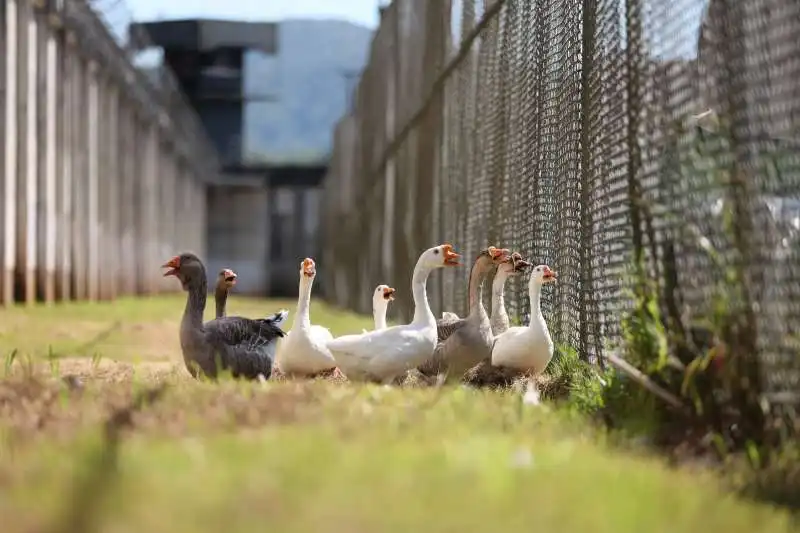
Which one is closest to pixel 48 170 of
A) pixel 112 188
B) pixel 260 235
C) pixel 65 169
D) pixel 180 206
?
pixel 65 169

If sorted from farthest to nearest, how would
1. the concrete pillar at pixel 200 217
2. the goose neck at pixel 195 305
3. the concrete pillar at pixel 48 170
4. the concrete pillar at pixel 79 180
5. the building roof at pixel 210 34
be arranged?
the building roof at pixel 210 34 → the concrete pillar at pixel 200 217 → the concrete pillar at pixel 79 180 → the concrete pillar at pixel 48 170 → the goose neck at pixel 195 305

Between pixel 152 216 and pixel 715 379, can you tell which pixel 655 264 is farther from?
pixel 152 216

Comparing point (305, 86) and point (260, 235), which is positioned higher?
point (305, 86)

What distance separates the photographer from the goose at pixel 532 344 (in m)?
6.44

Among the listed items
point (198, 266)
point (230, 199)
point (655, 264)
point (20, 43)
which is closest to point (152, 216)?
point (20, 43)

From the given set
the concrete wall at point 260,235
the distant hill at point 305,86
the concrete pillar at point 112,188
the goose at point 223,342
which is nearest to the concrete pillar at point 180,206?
the concrete wall at point 260,235

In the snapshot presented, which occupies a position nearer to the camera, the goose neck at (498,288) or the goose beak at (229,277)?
the goose beak at (229,277)

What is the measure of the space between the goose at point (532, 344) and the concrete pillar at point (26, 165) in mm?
10768

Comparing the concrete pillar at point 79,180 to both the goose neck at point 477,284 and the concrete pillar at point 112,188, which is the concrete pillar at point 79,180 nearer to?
the concrete pillar at point 112,188

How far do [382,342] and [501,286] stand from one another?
5.45 feet

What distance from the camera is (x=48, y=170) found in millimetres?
17578

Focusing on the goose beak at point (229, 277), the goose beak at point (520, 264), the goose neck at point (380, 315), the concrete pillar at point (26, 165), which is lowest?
the goose neck at point (380, 315)

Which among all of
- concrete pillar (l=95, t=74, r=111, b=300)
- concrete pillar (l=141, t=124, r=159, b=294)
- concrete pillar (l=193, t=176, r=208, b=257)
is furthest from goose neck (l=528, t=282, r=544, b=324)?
concrete pillar (l=193, t=176, r=208, b=257)

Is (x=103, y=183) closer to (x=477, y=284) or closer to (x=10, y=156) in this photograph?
(x=10, y=156)
